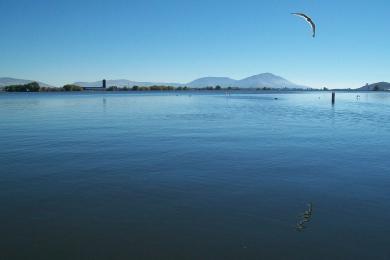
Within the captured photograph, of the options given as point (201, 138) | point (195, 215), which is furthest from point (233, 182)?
point (201, 138)

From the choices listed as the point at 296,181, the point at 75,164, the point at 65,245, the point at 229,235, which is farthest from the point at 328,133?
the point at 65,245

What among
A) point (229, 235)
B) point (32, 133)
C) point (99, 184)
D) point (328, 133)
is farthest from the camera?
point (328, 133)

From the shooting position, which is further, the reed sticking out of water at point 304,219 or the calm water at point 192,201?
the reed sticking out of water at point 304,219

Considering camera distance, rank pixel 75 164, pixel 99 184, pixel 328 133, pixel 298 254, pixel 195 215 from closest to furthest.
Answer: pixel 298 254 → pixel 195 215 → pixel 99 184 → pixel 75 164 → pixel 328 133

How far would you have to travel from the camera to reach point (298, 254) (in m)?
8.00

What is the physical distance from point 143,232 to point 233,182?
17.5 feet

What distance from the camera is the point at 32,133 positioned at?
2730 cm

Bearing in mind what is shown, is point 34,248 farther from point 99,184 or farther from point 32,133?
point 32,133

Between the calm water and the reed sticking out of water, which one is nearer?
the calm water

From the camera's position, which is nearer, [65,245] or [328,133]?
[65,245]

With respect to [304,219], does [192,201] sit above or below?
above

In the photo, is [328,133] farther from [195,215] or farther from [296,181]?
[195,215]

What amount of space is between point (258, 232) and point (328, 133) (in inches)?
878

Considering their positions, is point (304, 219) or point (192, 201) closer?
point (304, 219)
